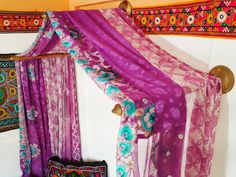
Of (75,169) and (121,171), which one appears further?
(75,169)

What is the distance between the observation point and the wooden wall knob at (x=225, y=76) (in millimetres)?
1144

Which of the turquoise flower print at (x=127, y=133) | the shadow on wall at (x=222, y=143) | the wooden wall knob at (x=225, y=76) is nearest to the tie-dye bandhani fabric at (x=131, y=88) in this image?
the turquoise flower print at (x=127, y=133)

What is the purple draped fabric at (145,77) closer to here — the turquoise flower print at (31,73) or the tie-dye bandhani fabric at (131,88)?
the tie-dye bandhani fabric at (131,88)

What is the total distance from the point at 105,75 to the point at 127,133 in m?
0.29

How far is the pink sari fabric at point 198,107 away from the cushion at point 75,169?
44.3 inches

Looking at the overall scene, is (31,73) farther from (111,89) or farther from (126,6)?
(111,89)

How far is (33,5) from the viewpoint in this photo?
2166 millimetres

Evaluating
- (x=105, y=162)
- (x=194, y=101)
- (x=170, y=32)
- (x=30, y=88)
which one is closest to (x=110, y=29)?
→ (x=170, y=32)

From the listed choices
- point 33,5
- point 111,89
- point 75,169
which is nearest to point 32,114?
point 75,169

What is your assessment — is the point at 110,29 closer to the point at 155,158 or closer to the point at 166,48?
the point at 166,48

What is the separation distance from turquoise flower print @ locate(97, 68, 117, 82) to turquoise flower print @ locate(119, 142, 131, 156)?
270mm

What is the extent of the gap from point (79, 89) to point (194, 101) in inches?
53.3

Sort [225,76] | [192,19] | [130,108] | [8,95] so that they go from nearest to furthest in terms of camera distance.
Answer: [130,108]
[225,76]
[192,19]
[8,95]

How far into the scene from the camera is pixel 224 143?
1.24 metres
